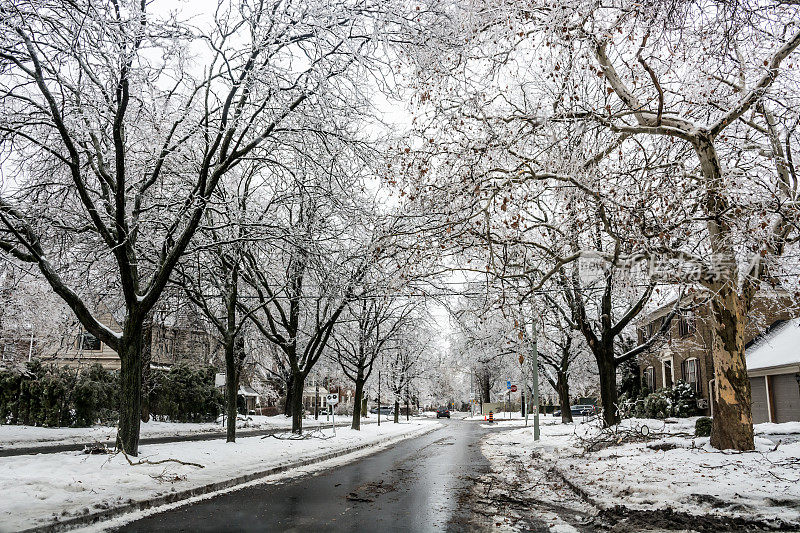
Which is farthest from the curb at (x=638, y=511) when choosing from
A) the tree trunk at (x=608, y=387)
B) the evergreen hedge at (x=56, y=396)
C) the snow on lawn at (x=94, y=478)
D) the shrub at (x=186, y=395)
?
the shrub at (x=186, y=395)

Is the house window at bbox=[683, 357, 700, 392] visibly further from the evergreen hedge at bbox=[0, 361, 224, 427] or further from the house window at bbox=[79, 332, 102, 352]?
the evergreen hedge at bbox=[0, 361, 224, 427]

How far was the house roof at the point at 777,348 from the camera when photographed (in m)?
22.1

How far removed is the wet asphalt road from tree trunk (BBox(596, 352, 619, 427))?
770 centimetres

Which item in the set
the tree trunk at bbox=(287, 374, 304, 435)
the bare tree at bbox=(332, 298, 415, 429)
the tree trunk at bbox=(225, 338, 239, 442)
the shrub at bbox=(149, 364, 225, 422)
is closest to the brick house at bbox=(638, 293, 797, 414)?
the bare tree at bbox=(332, 298, 415, 429)

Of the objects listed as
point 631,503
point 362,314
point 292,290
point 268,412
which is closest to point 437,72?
point 631,503

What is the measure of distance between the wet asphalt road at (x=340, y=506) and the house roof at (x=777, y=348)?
594 inches

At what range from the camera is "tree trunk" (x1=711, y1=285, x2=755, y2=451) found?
10742mm

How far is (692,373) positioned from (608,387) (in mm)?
14401

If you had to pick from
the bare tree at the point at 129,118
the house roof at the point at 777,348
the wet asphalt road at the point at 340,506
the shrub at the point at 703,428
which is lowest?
the wet asphalt road at the point at 340,506

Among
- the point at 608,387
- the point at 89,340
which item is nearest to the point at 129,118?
the point at 608,387

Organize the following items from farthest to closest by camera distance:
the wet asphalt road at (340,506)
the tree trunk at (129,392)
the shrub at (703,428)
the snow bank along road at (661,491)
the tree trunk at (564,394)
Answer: the tree trunk at (564,394) < the shrub at (703,428) < the tree trunk at (129,392) < the wet asphalt road at (340,506) < the snow bank along road at (661,491)

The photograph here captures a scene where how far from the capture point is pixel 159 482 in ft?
33.6

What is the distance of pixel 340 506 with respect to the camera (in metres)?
8.91

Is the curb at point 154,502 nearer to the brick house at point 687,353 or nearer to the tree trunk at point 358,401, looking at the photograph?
the tree trunk at point 358,401
